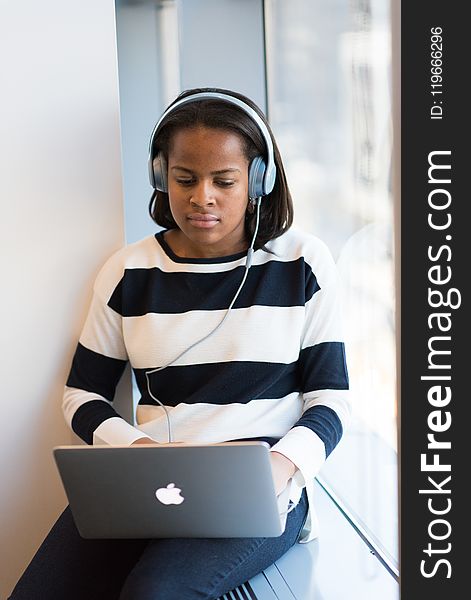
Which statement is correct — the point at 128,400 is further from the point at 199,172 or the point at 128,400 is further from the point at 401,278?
the point at 401,278

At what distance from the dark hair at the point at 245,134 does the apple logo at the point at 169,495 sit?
47 cm

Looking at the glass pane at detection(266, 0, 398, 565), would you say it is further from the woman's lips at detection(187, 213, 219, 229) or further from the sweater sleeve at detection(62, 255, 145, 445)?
the sweater sleeve at detection(62, 255, 145, 445)

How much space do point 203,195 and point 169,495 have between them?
0.47 meters

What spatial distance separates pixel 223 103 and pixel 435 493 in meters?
0.79

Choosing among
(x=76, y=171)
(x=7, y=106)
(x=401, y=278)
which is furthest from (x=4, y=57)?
(x=401, y=278)

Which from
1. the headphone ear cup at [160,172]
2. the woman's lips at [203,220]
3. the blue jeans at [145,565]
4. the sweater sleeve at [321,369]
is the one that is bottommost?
the blue jeans at [145,565]

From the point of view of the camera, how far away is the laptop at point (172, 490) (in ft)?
3.82

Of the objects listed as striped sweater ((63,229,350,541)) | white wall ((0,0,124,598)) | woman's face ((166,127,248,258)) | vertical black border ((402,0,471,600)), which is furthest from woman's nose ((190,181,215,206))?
vertical black border ((402,0,471,600))

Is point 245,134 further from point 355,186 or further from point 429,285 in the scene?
point 429,285

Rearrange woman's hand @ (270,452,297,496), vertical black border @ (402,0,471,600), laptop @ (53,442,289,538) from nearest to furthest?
vertical black border @ (402,0,471,600) → laptop @ (53,442,289,538) → woman's hand @ (270,452,297,496)

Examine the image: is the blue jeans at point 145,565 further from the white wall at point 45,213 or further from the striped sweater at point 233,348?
the white wall at point 45,213

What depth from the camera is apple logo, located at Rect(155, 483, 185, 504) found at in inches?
47.5

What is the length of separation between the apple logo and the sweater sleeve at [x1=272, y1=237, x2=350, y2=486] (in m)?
0.21

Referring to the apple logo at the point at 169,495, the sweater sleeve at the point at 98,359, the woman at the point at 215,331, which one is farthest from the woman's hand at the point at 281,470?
the sweater sleeve at the point at 98,359
